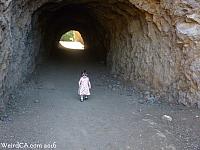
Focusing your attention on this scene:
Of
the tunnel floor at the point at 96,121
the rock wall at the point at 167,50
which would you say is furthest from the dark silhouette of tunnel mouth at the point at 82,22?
the tunnel floor at the point at 96,121

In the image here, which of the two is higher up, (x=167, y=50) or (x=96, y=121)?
(x=167, y=50)

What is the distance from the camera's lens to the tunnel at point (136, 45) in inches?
460

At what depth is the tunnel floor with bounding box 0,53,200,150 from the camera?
876cm

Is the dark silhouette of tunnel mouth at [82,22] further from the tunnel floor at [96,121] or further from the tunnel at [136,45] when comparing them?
the tunnel floor at [96,121]

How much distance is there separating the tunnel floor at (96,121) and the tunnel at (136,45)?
0.76 metres

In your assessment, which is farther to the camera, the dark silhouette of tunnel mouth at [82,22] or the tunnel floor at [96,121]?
the dark silhouette of tunnel mouth at [82,22]

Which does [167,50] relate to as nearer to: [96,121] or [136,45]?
[136,45]

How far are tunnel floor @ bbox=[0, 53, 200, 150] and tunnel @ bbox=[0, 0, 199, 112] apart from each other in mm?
762

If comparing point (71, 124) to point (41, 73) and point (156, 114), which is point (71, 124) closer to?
point (156, 114)

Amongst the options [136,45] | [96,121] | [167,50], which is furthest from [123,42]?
[96,121]

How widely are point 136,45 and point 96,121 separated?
572 cm

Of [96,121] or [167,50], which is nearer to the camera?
[96,121]

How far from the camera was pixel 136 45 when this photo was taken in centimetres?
1514

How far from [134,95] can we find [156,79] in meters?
1.24
